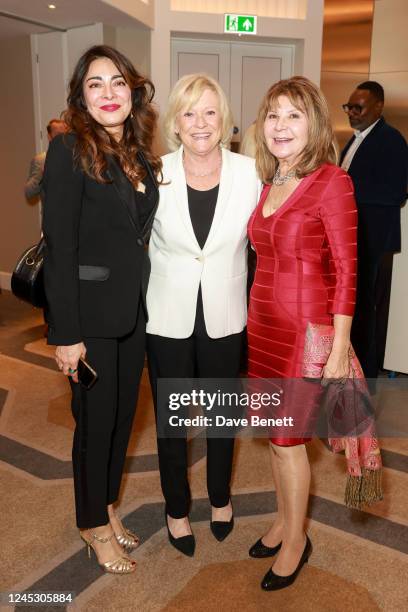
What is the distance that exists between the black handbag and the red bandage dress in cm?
74

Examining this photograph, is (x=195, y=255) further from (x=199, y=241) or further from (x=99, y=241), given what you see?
(x=99, y=241)

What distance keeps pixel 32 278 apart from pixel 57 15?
4388mm

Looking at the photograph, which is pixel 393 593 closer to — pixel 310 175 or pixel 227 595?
pixel 227 595

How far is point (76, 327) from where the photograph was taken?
6.08 ft

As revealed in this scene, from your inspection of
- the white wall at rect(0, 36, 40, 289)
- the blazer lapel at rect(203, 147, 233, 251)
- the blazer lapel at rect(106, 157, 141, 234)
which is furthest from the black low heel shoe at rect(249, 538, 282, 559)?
the white wall at rect(0, 36, 40, 289)

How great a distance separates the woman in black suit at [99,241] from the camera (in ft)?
5.80

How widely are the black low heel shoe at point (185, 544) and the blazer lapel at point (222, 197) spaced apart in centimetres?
119

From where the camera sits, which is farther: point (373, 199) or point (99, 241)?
point (373, 199)

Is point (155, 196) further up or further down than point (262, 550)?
further up

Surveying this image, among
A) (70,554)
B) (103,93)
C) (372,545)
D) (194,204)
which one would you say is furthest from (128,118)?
(372,545)

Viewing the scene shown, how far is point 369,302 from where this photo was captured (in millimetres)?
3648

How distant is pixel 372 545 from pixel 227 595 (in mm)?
676
